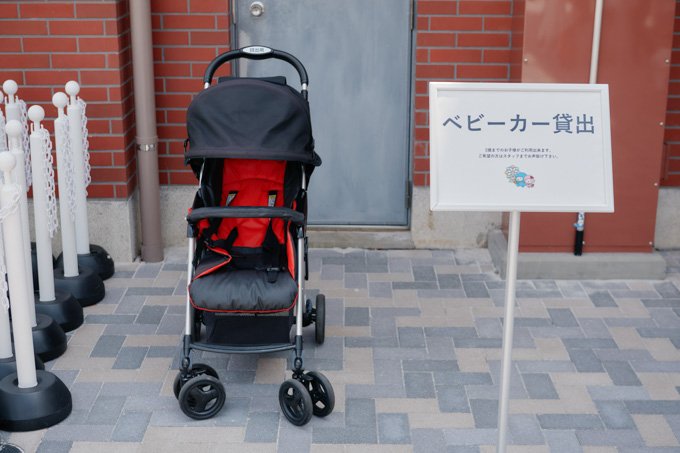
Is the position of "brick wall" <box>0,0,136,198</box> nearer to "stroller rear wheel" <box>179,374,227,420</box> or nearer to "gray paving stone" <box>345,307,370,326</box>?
"gray paving stone" <box>345,307,370,326</box>

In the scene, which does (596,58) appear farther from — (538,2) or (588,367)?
(588,367)

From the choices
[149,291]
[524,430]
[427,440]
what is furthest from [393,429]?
[149,291]

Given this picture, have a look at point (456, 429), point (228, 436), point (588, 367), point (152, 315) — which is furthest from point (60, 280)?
point (588, 367)

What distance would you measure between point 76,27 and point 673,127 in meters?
3.71

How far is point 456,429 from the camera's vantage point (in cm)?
432

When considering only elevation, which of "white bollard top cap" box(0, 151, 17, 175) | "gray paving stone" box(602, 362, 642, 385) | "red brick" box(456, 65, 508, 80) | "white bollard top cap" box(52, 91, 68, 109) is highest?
"red brick" box(456, 65, 508, 80)

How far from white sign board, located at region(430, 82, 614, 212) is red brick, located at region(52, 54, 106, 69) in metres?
2.87

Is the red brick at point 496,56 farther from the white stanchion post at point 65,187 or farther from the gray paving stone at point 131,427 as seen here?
the gray paving stone at point 131,427

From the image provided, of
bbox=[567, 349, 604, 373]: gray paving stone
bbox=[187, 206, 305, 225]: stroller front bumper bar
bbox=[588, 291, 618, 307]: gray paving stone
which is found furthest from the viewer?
bbox=[588, 291, 618, 307]: gray paving stone

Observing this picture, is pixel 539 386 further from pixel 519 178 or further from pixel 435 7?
pixel 435 7

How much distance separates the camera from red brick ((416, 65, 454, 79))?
6133mm

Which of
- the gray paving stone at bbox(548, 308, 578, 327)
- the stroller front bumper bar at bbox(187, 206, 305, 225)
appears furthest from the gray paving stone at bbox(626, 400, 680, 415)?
the stroller front bumper bar at bbox(187, 206, 305, 225)

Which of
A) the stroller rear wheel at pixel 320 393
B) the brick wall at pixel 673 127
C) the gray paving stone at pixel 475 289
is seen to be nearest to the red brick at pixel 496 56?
the brick wall at pixel 673 127

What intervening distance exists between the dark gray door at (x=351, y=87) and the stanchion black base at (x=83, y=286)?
5.18 feet
